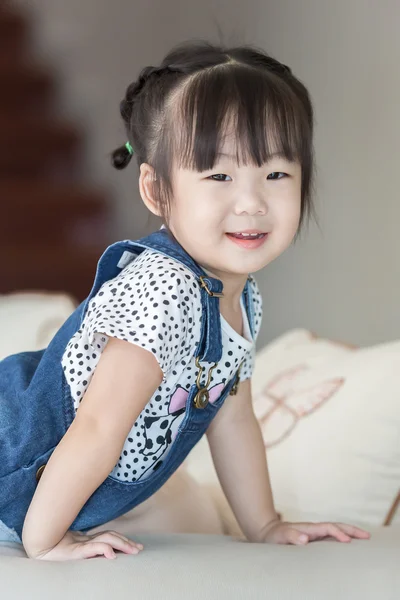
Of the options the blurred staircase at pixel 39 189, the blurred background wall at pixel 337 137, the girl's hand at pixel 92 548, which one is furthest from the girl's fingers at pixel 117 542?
the blurred staircase at pixel 39 189

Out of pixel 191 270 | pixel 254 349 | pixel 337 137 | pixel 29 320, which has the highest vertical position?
pixel 337 137

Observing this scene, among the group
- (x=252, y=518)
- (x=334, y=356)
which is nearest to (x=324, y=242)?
(x=334, y=356)

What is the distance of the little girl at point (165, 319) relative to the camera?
805mm

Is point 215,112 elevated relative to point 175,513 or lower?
elevated

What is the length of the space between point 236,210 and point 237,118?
89 millimetres

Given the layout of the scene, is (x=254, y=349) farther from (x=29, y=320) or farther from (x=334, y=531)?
(x=29, y=320)

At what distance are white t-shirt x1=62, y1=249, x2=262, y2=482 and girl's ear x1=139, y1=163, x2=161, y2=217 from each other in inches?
2.3

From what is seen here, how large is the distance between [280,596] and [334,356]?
0.65 meters

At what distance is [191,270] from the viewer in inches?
34.1

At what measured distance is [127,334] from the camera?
792 millimetres

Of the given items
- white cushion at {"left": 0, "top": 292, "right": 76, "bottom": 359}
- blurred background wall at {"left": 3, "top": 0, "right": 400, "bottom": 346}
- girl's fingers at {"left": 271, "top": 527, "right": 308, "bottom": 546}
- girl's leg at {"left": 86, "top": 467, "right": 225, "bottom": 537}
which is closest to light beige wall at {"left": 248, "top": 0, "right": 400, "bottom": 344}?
blurred background wall at {"left": 3, "top": 0, "right": 400, "bottom": 346}

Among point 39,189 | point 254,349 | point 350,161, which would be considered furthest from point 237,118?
point 39,189

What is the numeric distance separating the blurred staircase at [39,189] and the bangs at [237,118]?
72.3 inches

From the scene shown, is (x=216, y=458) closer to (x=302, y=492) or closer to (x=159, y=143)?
(x=302, y=492)
